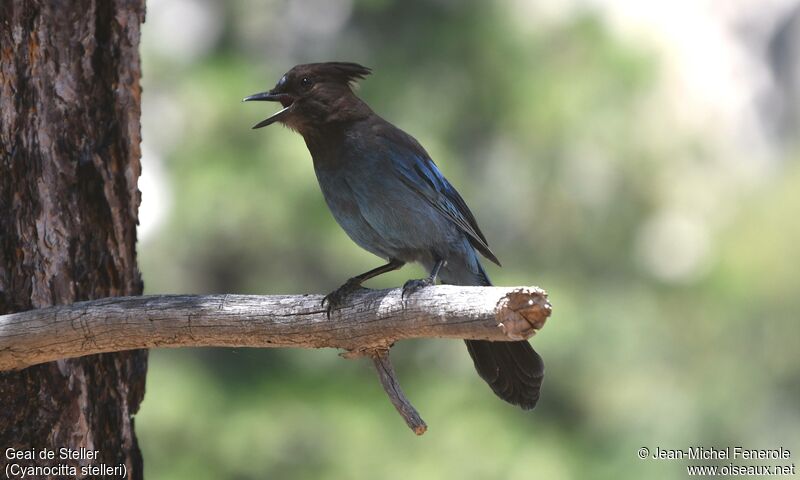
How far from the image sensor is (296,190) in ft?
28.4

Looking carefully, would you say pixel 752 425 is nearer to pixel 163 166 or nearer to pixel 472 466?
pixel 472 466

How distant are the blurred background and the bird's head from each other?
3.84 metres

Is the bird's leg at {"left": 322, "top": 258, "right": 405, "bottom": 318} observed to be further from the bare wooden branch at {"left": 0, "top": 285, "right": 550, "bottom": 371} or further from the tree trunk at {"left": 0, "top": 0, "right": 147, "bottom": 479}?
the tree trunk at {"left": 0, "top": 0, "right": 147, "bottom": 479}

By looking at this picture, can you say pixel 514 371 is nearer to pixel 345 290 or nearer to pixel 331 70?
pixel 345 290

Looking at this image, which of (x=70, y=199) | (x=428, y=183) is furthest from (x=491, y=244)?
(x=70, y=199)

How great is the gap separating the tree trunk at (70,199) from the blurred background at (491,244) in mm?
4824

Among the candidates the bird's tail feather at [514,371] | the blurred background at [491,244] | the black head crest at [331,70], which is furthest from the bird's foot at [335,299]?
the blurred background at [491,244]

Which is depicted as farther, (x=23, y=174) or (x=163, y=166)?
(x=163, y=166)

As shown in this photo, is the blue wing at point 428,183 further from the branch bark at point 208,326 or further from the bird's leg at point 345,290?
the branch bark at point 208,326

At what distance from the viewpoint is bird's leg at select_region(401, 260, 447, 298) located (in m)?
3.04

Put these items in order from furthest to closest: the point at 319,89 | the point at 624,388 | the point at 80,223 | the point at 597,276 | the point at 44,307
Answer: the point at 597,276, the point at 624,388, the point at 319,89, the point at 80,223, the point at 44,307

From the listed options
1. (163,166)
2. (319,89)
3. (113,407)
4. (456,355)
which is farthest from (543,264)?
(113,407)

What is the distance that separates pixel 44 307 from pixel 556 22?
700cm

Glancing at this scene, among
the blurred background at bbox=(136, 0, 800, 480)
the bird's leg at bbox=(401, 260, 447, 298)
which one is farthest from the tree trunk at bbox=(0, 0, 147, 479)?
the blurred background at bbox=(136, 0, 800, 480)
